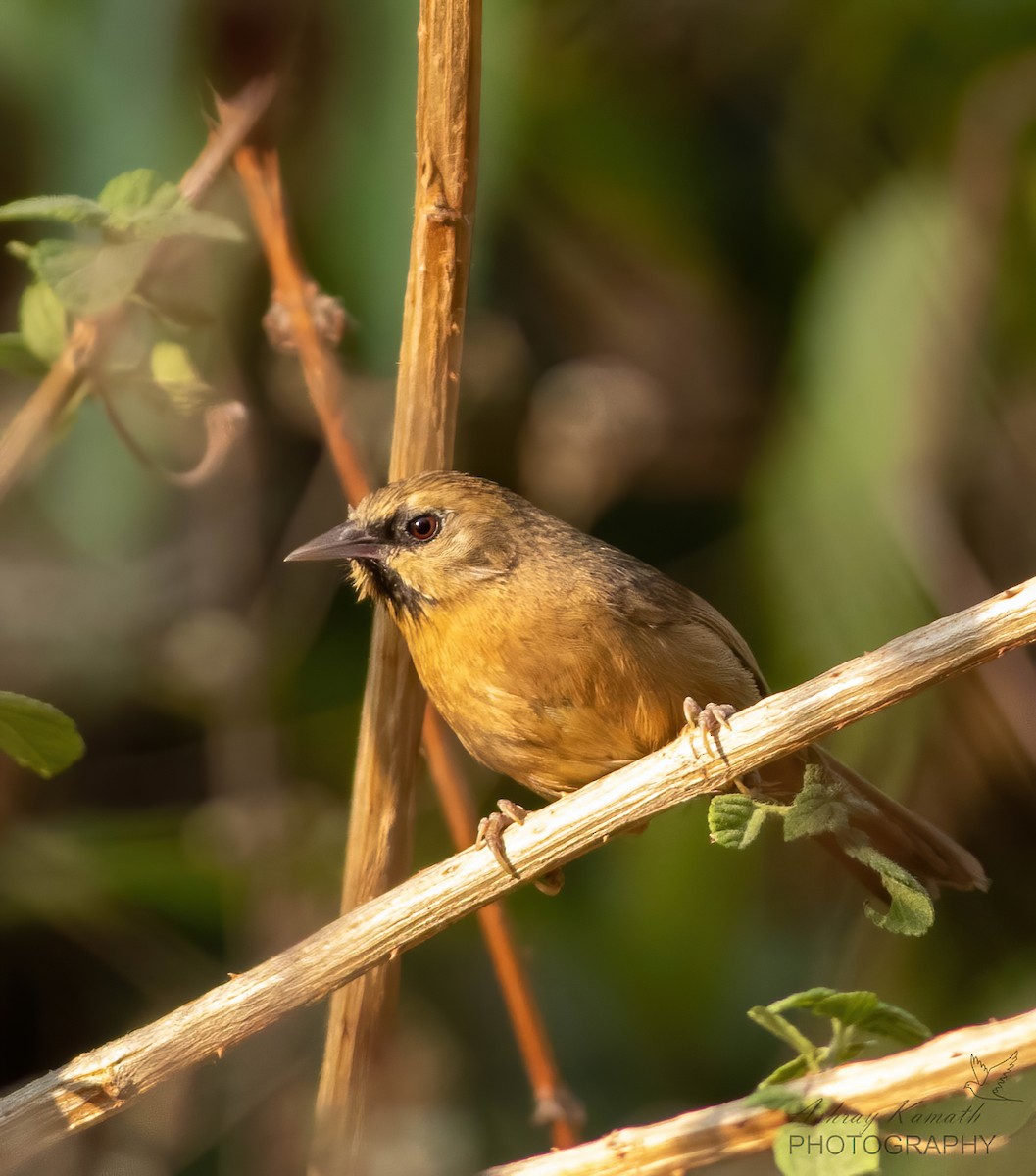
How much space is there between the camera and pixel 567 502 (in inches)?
180

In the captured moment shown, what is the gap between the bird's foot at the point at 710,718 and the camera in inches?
89.1

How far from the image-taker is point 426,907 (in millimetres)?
2270

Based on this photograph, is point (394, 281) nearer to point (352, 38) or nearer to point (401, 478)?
point (352, 38)

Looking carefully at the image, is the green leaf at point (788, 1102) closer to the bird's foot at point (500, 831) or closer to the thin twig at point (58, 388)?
the bird's foot at point (500, 831)

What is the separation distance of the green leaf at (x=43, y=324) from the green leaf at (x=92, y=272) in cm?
14

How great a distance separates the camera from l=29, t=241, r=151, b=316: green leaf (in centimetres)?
240

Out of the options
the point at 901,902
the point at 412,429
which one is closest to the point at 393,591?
the point at 412,429

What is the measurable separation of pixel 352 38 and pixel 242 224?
26.3 inches

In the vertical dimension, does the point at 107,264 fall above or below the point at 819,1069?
above

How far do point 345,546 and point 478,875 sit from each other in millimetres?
1192

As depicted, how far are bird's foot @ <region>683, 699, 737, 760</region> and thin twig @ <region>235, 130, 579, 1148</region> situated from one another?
1.63 feet

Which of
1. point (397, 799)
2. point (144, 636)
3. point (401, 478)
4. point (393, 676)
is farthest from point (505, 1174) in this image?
point (144, 636)

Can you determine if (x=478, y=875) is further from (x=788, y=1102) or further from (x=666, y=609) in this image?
(x=666, y=609)

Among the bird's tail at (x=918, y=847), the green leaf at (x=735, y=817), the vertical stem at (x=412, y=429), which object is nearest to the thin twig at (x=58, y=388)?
the vertical stem at (x=412, y=429)
